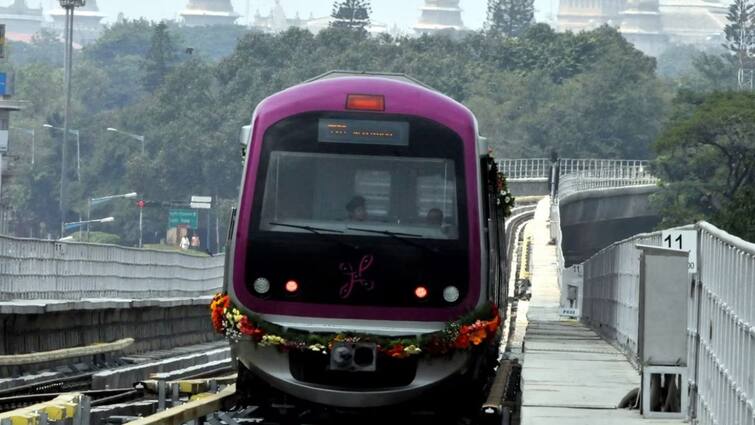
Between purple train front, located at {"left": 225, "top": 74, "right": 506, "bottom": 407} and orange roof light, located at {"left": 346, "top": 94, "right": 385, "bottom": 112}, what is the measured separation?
0.01 metres

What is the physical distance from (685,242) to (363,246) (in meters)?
3.13

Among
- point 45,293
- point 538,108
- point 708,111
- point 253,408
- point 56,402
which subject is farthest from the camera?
point 538,108

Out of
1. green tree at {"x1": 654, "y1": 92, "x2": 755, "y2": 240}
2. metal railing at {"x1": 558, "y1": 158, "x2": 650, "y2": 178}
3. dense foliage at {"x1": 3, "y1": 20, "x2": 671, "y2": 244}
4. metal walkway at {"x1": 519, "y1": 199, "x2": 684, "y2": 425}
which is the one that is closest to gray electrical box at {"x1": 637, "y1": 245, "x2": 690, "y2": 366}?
metal walkway at {"x1": 519, "y1": 199, "x2": 684, "y2": 425}

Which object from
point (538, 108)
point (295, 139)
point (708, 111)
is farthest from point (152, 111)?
point (295, 139)

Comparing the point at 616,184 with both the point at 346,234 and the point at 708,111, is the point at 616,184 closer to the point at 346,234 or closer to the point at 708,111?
the point at 708,111

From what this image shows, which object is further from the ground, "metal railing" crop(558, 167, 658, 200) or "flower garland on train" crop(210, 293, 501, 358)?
"metal railing" crop(558, 167, 658, 200)

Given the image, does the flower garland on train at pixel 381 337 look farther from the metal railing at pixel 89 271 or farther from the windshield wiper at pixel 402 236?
the metal railing at pixel 89 271

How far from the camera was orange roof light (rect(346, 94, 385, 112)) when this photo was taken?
807 inches

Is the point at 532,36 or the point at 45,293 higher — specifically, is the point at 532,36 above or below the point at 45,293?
above

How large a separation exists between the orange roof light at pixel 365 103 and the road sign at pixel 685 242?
2.84 meters

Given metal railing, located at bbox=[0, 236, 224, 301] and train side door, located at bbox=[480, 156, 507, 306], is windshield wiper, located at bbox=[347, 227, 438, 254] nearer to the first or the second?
train side door, located at bbox=[480, 156, 507, 306]

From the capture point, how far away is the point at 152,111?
182m

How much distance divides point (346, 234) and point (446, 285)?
91cm

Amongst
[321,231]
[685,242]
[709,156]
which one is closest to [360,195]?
[321,231]
